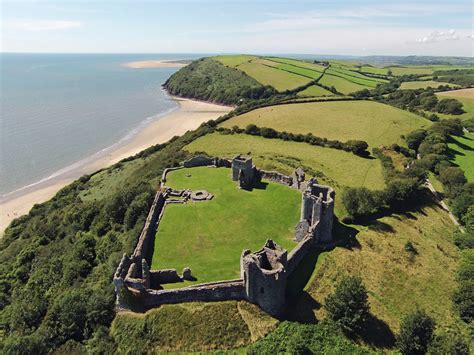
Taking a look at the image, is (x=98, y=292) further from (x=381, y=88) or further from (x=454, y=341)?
(x=381, y=88)

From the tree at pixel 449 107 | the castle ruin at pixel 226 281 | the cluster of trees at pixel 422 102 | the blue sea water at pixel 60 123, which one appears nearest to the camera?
the castle ruin at pixel 226 281

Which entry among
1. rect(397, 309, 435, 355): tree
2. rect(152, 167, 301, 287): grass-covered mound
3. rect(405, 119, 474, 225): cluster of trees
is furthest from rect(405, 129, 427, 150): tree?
rect(397, 309, 435, 355): tree

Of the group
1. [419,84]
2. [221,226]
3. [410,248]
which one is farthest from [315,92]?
[221,226]

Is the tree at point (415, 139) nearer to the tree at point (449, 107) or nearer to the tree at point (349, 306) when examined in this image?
the tree at point (449, 107)

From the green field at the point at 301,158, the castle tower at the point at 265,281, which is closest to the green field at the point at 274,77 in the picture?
the green field at the point at 301,158

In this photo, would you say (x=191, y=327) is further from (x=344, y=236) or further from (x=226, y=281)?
(x=344, y=236)

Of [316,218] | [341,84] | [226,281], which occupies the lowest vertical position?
[341,84]
